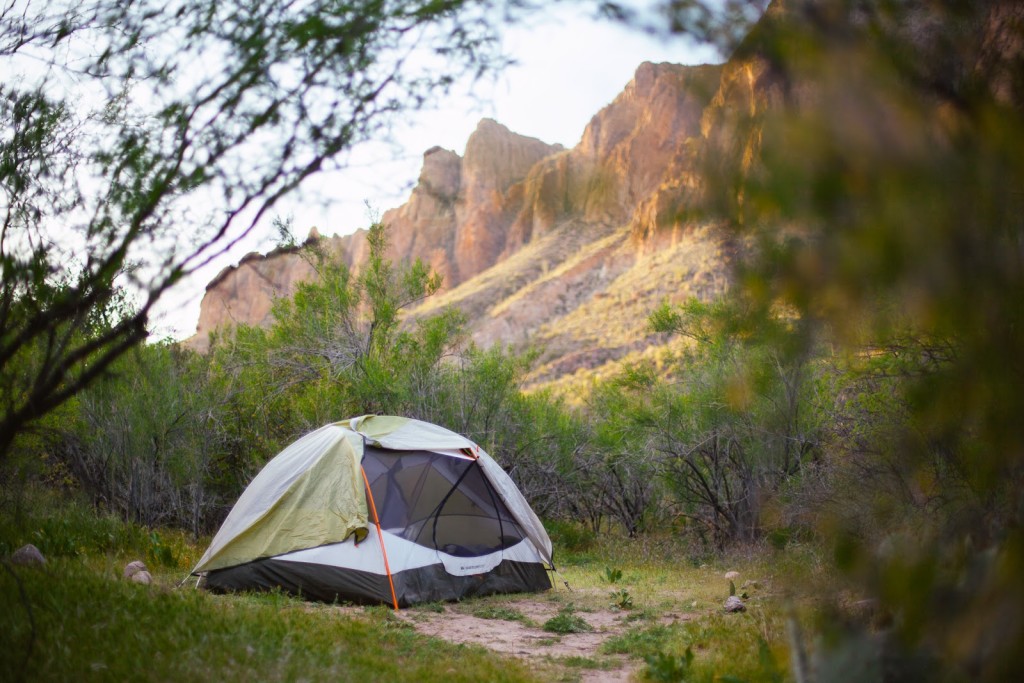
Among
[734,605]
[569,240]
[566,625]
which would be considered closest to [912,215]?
[566,625]

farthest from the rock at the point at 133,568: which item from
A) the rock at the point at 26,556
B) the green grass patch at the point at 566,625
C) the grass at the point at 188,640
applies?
the green grass patch at the point at 566,625

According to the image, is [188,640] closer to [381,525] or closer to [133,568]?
[133,568]

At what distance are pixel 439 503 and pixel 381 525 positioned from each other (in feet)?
2.69

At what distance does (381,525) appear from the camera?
792 centimetres

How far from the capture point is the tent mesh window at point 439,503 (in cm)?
819

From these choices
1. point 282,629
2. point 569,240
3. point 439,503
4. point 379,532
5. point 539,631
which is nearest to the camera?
point 282,629

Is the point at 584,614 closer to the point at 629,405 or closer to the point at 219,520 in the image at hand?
the point at 629,405

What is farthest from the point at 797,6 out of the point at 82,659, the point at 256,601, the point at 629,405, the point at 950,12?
the point at 629,405

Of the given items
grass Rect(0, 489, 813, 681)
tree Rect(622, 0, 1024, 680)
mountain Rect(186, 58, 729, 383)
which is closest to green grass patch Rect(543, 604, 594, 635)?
grass Rect(0, 489, 813, 681)

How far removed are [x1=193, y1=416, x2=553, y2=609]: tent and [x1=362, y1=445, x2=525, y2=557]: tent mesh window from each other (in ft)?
0.04

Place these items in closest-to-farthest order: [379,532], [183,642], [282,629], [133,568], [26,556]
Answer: [183,642], [282,629], [26,556], [133,568], [379,532]

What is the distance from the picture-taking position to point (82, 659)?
3.53m

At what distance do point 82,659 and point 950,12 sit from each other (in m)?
4.18

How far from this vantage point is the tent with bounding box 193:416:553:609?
24.8 ft
